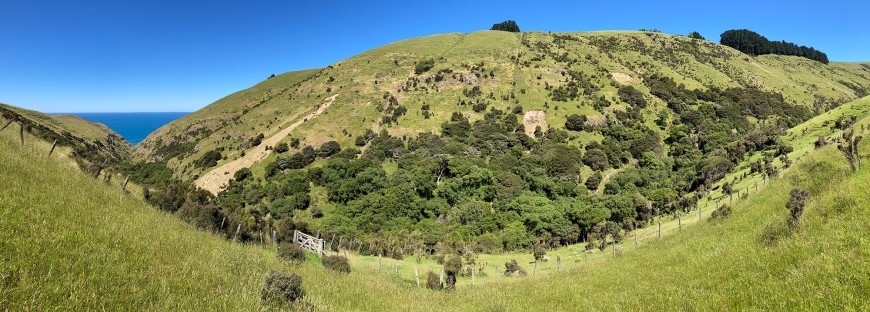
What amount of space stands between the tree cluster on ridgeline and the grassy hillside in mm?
201095

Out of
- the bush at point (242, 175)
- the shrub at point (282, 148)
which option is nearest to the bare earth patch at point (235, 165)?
the bush at point (242, 175)

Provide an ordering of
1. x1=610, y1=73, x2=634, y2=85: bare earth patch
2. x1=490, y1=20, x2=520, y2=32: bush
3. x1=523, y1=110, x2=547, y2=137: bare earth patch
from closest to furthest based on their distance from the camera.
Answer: x1=523, y1=110, x2=547, y2=137: bare earth patch < x1=610, y1=73, x2=634, y2=85: bare earth patch < x1=490, y1=20, x2=520, y2=32: bush

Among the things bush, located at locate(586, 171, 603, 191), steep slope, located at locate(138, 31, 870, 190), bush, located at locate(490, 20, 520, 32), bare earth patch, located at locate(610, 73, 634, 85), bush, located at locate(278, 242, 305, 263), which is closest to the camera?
bush, located at locate(278, 242, 305, 263)

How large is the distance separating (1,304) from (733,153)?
251 ft

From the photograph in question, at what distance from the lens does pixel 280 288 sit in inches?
276

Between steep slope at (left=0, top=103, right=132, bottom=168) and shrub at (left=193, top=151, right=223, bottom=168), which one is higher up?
steep slope at (left=0, top=103, right=132, bottom=168)

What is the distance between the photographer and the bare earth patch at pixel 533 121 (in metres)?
75.6

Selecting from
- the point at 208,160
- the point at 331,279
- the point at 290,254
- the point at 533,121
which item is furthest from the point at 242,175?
the point at 331,279

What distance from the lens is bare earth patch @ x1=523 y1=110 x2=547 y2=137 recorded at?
75.6 metres

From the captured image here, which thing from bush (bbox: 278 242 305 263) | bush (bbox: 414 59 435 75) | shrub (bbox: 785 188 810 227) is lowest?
bush (bbox: 278 242 305 263)

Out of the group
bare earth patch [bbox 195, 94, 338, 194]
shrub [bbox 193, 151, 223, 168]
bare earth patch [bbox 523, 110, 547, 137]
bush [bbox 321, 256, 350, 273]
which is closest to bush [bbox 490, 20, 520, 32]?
bare earth patch [bbox 523, 110, 547, 137]

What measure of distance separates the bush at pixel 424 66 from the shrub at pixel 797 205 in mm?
90365

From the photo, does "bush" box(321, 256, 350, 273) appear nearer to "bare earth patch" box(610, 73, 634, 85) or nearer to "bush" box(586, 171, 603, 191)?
"bush" box(586, 171, 603, 191)

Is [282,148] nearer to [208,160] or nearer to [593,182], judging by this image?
[208,160]
